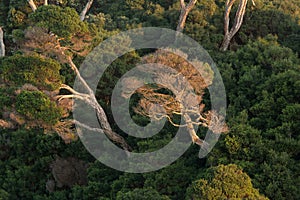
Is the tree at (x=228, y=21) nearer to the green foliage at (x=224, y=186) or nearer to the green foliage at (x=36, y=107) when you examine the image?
the green foliage at (x=36, y=107)

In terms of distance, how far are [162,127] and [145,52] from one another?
16.4 feet

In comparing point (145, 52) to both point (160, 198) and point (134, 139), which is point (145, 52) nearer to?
point (134, 139)

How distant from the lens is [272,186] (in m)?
11.4

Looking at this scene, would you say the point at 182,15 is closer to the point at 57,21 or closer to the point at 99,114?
the point at 99,114

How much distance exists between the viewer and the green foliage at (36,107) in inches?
505

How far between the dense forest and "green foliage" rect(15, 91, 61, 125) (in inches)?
1.1

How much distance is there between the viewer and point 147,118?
1519cm

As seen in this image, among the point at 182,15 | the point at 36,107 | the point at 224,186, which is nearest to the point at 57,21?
the point at 36,107

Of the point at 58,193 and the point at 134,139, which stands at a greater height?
the point at 134,139

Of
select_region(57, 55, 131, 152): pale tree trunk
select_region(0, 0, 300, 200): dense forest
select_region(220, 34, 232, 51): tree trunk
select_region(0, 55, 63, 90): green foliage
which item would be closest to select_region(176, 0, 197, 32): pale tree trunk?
→ select_region(0, 0, 300, 200): dense forest

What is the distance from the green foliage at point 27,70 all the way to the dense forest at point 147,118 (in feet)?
0.09

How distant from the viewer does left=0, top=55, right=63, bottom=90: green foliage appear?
44.0ft

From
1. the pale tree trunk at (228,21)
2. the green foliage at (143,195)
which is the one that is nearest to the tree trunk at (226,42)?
the pale tree trunk at (228,21)

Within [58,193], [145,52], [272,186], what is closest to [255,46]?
[145,52]
